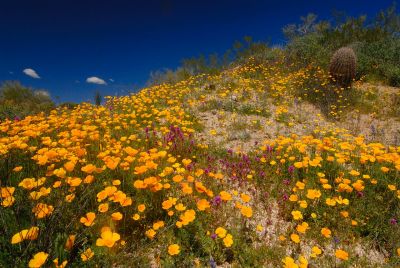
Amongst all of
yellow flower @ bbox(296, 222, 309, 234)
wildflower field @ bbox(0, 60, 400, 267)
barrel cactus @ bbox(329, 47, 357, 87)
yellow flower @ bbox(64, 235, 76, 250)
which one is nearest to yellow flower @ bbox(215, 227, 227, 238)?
wildflower field @ bbox(0, 60, 400, 267)

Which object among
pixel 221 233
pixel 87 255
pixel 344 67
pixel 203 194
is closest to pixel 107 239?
pixel 87 255

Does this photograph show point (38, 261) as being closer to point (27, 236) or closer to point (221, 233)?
point (27, 236)

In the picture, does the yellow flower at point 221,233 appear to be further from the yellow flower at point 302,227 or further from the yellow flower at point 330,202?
the yellow flower at point 330,202

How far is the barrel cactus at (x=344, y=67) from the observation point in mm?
11766

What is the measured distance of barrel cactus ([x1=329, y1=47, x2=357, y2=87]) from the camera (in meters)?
11.8

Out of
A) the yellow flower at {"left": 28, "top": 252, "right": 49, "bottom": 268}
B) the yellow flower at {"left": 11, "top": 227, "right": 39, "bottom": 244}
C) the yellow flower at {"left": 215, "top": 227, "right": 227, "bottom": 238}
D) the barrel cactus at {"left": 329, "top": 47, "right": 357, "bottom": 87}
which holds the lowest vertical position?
the yellow flower at {"left": 215, "top": 227, "right": 227, "bottom": 238}

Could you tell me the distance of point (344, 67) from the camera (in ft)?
38.7

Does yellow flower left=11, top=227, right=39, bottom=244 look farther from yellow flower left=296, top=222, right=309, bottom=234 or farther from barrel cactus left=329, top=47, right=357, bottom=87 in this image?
barrel cactus left=329, top=47, right=357, bottom=87

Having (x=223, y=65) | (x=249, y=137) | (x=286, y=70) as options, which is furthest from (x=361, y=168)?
(x=223, y=65)

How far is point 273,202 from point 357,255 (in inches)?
54.4

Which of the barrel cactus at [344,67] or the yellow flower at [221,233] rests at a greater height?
the barrel cactus at [344,67]

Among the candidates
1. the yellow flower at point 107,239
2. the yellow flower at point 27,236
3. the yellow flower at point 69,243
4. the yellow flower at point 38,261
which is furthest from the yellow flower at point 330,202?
the yellow flower at point 27,236

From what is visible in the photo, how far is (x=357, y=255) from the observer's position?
2994 mm

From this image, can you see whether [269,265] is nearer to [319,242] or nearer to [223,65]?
[319,242]
